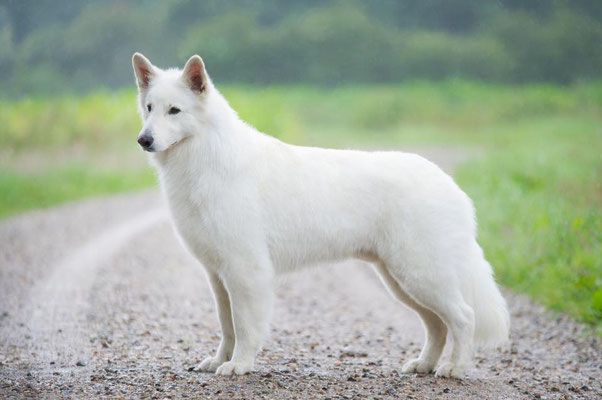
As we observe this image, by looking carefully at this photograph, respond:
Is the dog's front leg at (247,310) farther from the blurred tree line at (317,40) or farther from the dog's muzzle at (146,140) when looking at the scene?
the blurred tree line at (317,40)

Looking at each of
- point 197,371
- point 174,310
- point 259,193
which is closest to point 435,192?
point 259,193

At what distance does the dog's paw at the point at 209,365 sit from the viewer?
5.55 m

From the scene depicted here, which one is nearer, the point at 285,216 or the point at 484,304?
the point at 285,216

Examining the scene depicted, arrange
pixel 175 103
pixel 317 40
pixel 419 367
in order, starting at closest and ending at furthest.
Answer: pixel 175 103 < pixel 419 367 < pixel 317 40

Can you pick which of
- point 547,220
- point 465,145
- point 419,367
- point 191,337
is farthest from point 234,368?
point 465,145

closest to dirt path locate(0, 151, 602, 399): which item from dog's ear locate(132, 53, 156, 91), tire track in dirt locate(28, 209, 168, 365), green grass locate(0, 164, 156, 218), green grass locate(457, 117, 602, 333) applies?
tire track in dirt locate(28, 209, 168, 365)

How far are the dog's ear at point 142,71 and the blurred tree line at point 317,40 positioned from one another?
16127 millimetres

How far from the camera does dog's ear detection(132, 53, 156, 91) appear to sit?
5309 millimetres

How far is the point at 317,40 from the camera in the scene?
116 feet

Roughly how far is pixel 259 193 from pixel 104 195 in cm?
1180

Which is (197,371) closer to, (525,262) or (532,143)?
(525,262)

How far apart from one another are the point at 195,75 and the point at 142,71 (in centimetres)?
43

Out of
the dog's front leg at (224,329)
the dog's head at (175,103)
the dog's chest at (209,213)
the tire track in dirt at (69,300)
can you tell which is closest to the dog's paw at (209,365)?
the dog's front leg at (224,329)

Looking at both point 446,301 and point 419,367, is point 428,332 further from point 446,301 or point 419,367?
point 446,301
